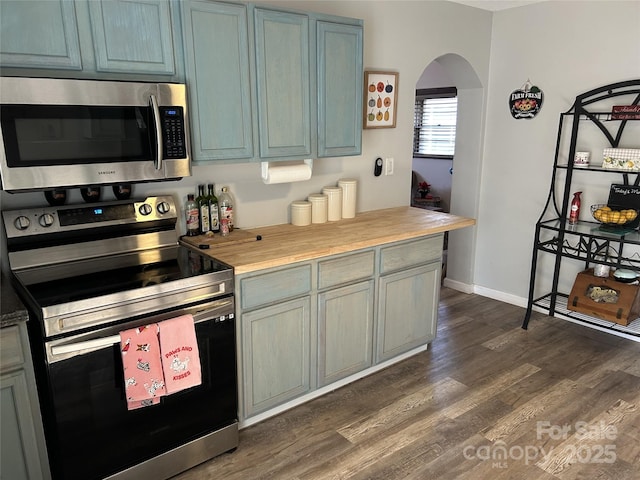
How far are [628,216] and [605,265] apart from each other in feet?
1.17

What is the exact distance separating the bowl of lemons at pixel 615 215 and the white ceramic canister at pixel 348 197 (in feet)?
5.54

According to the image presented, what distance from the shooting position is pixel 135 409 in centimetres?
195

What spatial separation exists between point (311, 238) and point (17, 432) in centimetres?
155

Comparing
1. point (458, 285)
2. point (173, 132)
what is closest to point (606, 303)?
point (458, 285)

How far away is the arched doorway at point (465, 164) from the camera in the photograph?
4.03 meters

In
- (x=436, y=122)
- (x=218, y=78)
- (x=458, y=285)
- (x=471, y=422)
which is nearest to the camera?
(x=218, y=78)

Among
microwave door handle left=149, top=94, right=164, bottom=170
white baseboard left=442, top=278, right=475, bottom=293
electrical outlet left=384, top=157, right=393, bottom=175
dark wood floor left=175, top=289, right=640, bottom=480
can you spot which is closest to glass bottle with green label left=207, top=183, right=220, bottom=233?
microwave door handle left=149, top=94, right=164, bottom=170

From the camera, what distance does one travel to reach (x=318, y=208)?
3.00m

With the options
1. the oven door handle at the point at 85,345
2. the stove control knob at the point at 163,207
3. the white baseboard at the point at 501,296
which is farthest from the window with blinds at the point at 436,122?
the oven door handle at the point at 85,345

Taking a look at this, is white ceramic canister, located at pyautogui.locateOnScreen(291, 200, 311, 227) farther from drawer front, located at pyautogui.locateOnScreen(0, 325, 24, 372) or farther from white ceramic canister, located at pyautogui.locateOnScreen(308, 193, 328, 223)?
drawer front, located at pyautogui.locateOnScreen(0, 325, 24, 372)

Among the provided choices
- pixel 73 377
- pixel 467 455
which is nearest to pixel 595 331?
pixel 467 455

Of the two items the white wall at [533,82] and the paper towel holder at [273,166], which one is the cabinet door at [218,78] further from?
the white wall at [533,82]

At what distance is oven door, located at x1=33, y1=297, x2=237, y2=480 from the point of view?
5.84 feet

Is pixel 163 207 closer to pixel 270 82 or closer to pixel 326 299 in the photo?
pixel 270 82
